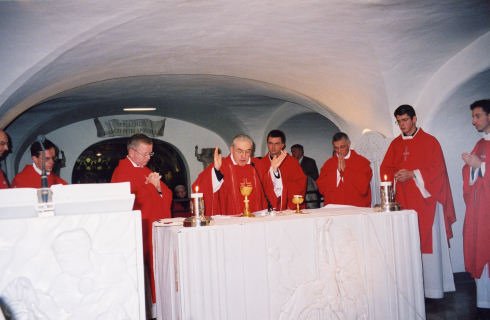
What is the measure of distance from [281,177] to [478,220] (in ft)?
7.12

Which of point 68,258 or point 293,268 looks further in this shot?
point 293,268

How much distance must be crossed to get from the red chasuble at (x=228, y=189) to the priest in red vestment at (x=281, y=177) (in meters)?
0.24

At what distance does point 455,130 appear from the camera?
6.17 metres

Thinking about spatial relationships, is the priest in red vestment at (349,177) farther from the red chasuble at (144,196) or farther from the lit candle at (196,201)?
the lit candle at (196,201)

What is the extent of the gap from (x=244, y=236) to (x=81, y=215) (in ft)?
4.35

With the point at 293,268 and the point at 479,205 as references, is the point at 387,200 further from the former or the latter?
the point at 479,205

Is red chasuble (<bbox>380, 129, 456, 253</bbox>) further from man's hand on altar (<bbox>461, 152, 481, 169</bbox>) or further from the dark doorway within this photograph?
the dark doorway

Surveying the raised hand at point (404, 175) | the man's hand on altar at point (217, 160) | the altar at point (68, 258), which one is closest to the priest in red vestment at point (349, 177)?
the raised hand at point (404, 175)

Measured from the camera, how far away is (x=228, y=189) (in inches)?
208

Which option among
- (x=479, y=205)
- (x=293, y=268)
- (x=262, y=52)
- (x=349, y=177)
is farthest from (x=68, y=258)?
(x=349, y=177)

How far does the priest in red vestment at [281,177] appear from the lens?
548cm

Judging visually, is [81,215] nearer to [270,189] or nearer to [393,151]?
[270,189]

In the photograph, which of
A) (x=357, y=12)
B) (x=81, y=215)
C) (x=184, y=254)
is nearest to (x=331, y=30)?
(x=357, y=12)

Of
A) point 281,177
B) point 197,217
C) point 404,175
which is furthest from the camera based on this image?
point 281,177
